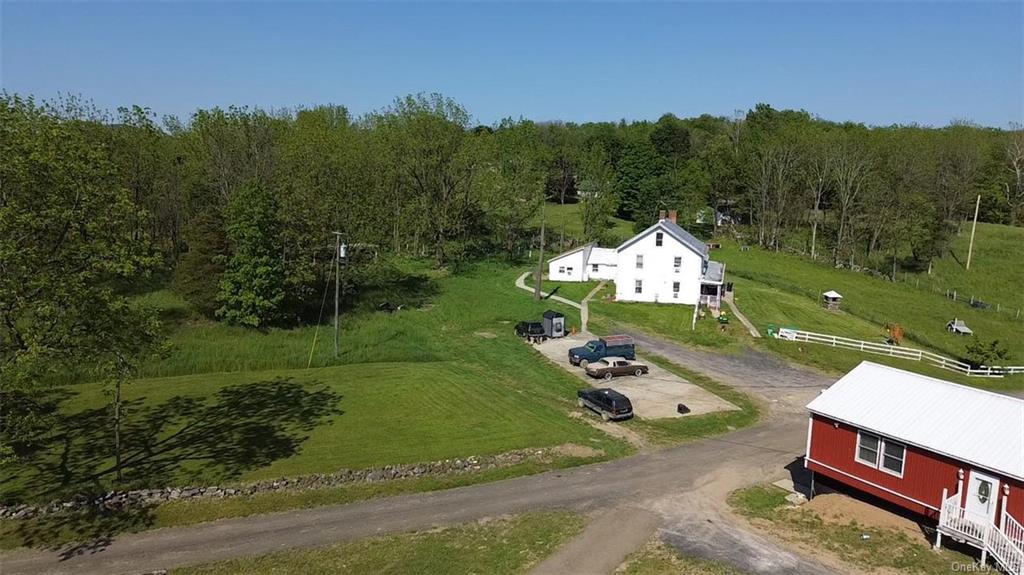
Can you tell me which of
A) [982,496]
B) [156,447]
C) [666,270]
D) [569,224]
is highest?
[569,224]

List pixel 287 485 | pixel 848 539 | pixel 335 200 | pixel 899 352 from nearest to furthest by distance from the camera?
pixel 848 539 < pixel 287 485 < pixel 899 352 < pixel 335 200

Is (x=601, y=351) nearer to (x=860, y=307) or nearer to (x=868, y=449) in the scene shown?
(x=868, y=449)

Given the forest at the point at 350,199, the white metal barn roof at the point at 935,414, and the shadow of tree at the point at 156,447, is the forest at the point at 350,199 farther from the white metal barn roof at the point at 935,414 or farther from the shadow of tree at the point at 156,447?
the white metal barn roof at the point at 935,414

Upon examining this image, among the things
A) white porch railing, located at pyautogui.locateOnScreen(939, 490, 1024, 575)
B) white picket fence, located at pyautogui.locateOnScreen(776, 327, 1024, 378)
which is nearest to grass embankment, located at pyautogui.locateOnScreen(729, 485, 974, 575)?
white porch railing, located at pyautogui.locateOnScreen(939, 490, 1024, 575)

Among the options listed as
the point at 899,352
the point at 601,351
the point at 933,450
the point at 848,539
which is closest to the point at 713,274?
the point at 899,352

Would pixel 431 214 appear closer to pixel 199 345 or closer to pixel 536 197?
pixel 536 197

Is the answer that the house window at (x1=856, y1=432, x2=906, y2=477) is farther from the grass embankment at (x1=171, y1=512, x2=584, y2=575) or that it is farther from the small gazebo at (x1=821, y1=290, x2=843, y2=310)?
the small gazebo at (x1=821, y1=290, x2=843, y2=310)

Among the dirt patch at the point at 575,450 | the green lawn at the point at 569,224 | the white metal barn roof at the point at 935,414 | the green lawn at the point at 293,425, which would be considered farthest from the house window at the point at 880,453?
the green lawn at the point at 569,224

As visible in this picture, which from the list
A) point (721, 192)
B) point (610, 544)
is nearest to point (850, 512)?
point (610, 544)
